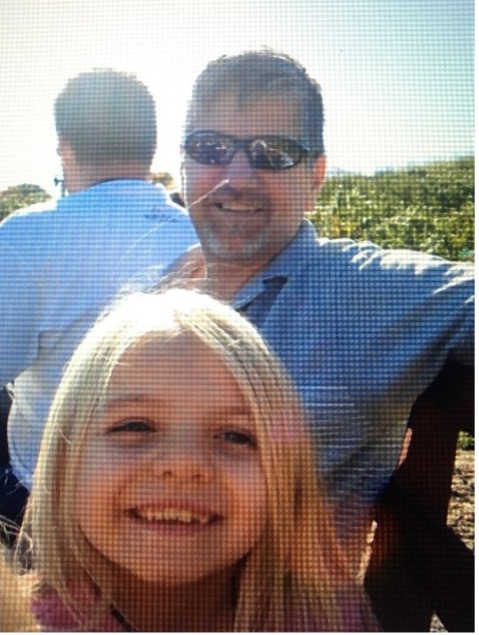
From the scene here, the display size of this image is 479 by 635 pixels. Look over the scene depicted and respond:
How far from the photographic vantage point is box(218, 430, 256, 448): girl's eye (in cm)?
126

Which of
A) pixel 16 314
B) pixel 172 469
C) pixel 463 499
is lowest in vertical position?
pixel 463 499

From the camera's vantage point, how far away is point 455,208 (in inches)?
53.6

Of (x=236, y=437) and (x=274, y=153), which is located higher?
(x=274, y=153)

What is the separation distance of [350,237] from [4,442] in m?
0.72

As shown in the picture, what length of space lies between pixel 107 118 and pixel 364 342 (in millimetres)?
610

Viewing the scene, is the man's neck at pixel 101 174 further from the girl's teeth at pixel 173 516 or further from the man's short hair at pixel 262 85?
the girl's teeth at pixel 173 516

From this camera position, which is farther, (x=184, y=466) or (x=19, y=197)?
(x=19, y=197)

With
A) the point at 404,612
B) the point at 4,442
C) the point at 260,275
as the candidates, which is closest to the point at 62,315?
the point at 4,442

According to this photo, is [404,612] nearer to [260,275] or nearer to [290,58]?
[260,275]

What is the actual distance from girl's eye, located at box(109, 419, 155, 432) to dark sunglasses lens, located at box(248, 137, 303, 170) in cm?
49

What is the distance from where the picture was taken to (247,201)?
1351 mm

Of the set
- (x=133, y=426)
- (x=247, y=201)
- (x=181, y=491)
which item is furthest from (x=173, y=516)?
(x=247, y=201)

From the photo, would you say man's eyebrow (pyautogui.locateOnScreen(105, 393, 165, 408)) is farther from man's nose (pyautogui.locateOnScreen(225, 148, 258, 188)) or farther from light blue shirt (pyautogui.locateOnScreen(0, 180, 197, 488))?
man's nose (pyautogui.locateOnScreen(225, 148, 258, 188))

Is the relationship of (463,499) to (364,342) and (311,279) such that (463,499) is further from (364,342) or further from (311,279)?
(311,279)
